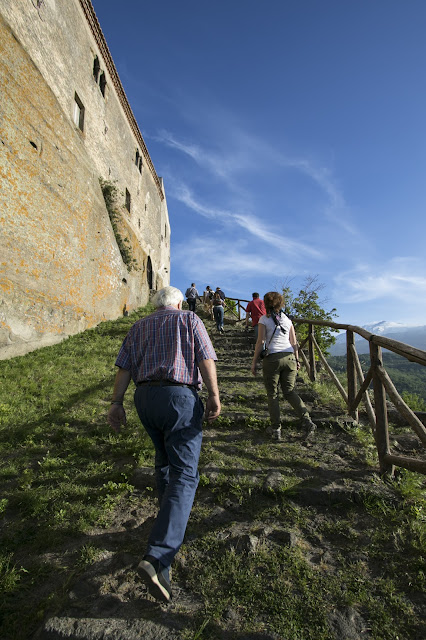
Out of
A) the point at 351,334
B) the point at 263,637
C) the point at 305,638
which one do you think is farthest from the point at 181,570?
the point at 351,334

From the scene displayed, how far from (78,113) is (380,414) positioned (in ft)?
44.0

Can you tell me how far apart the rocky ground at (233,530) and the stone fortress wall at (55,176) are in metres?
5.46

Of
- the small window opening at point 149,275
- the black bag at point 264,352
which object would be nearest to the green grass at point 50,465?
the black bag at point 264,352

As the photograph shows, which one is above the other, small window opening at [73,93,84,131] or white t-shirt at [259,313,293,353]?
small window opening at [73,93,84,131]

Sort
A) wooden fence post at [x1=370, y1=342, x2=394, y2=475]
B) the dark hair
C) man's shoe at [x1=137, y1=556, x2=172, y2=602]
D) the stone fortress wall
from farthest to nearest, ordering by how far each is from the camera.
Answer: the stone fortress wall, the dark hair, wooden fence post at [x1=370, y1=342, x2=394, y2=475], man's shoe at [x1=137, y1=556, x2=172, y2=602]

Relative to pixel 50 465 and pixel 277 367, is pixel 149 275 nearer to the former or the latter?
pixel 277 367

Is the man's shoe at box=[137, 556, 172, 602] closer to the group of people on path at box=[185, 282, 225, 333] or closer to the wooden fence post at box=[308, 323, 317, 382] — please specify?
the wooden fence post at box=[308, 323, 317, 382]

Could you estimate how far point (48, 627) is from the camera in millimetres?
1817

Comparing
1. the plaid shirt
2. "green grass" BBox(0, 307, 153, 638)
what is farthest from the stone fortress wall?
the plaid shirt

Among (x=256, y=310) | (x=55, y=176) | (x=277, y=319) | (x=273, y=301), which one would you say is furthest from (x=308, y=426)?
(x=55, y=176)

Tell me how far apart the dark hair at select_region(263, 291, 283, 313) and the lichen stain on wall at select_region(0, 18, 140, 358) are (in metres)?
5.49

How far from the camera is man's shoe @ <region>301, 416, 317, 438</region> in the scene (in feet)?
14.4

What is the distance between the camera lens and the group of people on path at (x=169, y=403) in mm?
1971

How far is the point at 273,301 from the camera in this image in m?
4.63
